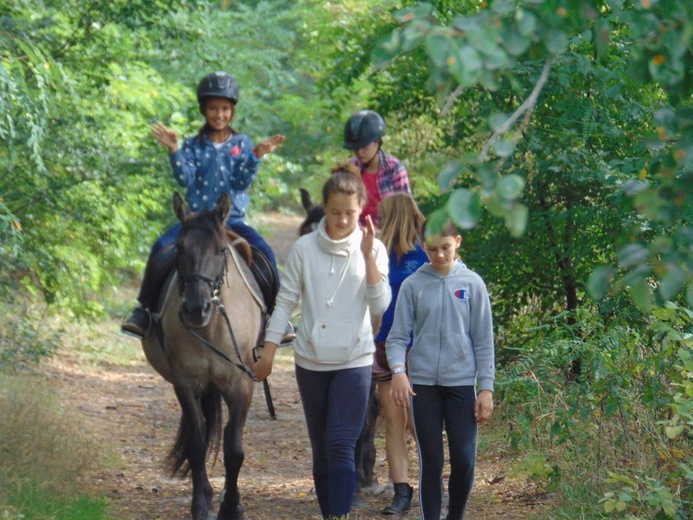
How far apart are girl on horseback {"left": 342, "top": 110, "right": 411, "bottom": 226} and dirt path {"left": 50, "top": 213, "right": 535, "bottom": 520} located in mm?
2186

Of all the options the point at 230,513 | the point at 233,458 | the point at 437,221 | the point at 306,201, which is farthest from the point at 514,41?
the point at 306,201

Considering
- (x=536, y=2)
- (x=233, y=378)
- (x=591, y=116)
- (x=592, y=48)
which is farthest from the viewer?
(x=592, y=48)

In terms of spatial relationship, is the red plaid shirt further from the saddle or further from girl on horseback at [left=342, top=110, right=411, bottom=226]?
the saddle

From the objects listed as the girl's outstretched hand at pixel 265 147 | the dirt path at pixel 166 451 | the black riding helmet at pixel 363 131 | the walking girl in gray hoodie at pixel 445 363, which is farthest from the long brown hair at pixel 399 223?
the dirt path at pixel 166 451

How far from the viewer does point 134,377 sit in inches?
557

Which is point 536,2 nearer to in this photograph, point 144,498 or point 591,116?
point 591,116

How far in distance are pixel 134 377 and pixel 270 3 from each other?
14.3m

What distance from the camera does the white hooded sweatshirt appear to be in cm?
573

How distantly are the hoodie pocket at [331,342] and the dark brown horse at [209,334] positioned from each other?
108cm

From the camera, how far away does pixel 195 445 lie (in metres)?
7.05

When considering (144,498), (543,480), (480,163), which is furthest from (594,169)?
(480,163)

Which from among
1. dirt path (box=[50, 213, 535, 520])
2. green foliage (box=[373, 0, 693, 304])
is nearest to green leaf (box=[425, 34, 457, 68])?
green foliage (box=[373, 0, 693, 304])

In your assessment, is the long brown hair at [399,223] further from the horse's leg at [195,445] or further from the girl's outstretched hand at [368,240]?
the horse's leg at [195,445]

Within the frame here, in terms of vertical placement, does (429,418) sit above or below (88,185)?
below
